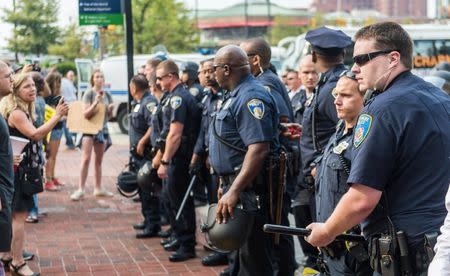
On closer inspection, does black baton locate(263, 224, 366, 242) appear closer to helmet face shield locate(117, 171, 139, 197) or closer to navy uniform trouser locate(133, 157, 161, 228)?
navy uniform trouser locate(133, 157, 161, 228)

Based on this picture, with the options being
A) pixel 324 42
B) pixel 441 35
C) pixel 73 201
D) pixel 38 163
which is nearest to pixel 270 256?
pixel 324 42

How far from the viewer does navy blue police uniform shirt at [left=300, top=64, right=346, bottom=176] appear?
207 inches

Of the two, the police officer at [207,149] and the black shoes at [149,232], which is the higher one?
the police officer at [207,149]

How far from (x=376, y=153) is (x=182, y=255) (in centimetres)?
427

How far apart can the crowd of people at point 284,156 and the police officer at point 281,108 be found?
0.04 feet

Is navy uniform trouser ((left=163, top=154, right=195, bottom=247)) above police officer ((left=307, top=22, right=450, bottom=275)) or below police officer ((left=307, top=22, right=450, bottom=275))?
below

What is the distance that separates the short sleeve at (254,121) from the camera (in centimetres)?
505

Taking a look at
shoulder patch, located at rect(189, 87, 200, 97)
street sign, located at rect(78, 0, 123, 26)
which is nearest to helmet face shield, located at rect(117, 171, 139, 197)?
shoulder patch, located at rect(189, 87, 200, 97)

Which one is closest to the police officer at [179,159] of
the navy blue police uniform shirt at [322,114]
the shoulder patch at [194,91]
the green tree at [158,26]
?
the shoulder patch at [194,91]

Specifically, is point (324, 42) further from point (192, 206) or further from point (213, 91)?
point (192, 206)

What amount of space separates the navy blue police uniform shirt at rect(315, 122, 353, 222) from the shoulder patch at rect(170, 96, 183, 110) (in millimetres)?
3199

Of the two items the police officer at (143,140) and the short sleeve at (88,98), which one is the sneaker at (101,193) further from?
the police officer at (143,140)

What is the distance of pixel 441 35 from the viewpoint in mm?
21359

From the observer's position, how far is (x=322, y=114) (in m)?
5.32
